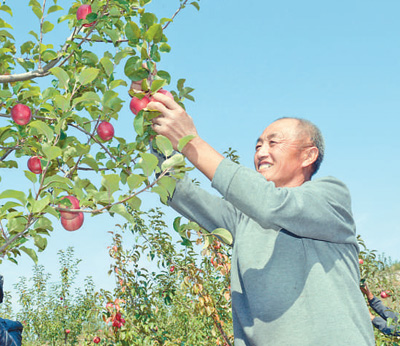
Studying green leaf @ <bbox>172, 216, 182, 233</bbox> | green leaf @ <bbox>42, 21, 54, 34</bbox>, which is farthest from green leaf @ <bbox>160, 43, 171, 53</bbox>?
green leaf @ <bbox>42, 21, 54, 34</bbox>

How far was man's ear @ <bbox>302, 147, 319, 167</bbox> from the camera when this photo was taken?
2201 mm

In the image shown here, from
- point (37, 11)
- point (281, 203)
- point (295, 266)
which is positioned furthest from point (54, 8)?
point (295, 266)

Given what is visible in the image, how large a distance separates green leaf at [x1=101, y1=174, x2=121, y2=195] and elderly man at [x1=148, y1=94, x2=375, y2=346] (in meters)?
0.24

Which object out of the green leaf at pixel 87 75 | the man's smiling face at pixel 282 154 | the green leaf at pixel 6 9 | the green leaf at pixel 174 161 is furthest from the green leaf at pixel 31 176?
the green leaf at pixel 6 9

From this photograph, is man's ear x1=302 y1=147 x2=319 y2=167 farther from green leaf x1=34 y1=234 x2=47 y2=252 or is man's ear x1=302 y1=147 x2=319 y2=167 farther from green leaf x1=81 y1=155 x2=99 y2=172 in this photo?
green leaf x1=34 y1=234 x2=47 y2=252

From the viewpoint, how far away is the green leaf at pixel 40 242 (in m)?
2.04

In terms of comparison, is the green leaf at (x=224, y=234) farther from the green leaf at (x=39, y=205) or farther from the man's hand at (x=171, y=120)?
the green leaf at (x=39, y=205)

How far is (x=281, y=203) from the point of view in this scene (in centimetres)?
158

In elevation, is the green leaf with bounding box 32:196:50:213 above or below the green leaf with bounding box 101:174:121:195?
above

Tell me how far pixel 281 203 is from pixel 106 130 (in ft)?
3.34

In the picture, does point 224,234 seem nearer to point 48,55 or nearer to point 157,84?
point 157,84

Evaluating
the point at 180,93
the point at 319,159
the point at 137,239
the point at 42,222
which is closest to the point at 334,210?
the point at 319,159

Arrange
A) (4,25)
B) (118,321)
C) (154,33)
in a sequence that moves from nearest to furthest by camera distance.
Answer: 1. (154,33)
2. (4,25)
3. (118,321)

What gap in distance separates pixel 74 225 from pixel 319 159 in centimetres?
130
